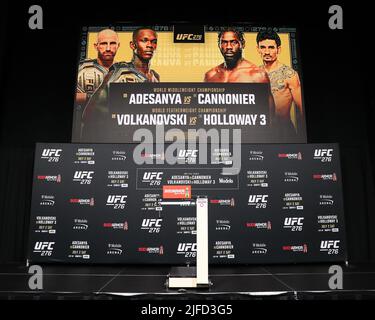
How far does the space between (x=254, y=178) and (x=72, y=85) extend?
2445 mm

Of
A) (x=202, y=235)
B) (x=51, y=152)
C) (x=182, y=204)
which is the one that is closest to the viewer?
(x=202, y=235)

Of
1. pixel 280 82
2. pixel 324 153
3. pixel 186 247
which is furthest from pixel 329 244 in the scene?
pixel 280 82

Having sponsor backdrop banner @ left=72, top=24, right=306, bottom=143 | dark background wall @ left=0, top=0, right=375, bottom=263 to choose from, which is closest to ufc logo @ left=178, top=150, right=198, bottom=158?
sponsor backdrop banner @ left=72, top=24, right=306, bottom=143

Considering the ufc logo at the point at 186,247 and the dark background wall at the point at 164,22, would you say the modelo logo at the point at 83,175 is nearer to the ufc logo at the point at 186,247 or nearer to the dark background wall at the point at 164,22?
the dark background wall at the point at 164,22

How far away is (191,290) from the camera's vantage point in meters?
2.53

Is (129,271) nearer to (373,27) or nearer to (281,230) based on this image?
(281,230)

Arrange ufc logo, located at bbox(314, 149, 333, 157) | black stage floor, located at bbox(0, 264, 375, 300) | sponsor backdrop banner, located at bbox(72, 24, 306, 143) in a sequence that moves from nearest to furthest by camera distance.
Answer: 1. black stage floor, located at bbox(0, 264, 375, 300)
2. ufc logo, located at bbox(314, 149, 333, 157)
3. sponsor backdrop banner, located at bbox(72, 24, 306, 143)

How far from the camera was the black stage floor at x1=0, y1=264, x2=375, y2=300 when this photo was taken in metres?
2.44

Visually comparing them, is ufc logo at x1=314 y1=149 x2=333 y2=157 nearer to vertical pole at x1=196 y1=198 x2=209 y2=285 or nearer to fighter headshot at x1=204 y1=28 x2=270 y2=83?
fighter headshot at x1=204 y1=28 x2=270 y2=83

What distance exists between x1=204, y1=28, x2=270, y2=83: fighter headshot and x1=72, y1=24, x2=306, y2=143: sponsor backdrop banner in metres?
0.01

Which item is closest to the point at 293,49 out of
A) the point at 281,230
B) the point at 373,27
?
the point at 373,27

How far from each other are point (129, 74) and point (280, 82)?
1.76m

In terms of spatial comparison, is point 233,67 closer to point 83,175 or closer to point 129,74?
point 129,74

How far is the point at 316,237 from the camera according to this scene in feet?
12.8
